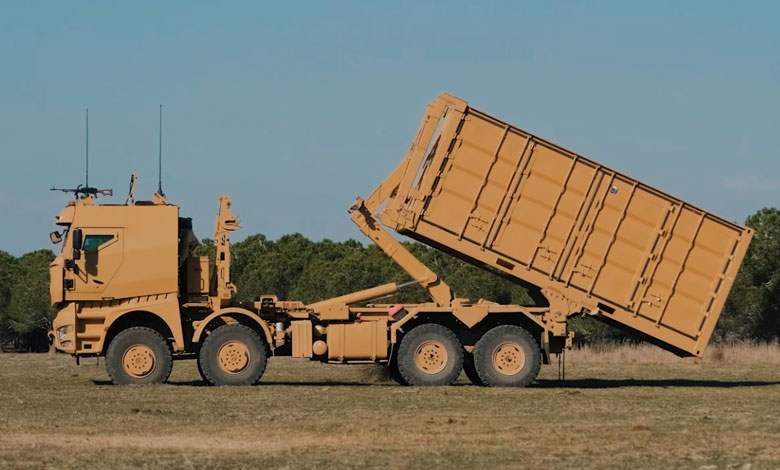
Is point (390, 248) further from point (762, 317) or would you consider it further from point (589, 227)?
point (762, 317)

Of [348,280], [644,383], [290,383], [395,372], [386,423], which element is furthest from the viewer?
[348,280]

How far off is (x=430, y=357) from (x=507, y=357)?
1405 millimetres

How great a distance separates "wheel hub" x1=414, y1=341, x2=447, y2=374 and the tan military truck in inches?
0.7

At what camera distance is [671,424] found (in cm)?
1870

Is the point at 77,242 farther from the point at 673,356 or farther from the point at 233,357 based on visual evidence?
the point at 673,356

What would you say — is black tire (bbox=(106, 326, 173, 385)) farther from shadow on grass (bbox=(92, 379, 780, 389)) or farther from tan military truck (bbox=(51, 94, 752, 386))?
shadow on grass (bbox=(92, 379, 780, 389))

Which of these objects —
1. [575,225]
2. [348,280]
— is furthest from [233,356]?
[348,280]

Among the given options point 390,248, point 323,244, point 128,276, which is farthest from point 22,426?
point 323,244

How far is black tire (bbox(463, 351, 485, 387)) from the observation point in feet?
88.0

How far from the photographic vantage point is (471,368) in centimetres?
2731

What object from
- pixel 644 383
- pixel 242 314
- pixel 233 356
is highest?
pixel 242 314

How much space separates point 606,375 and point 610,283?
5878 mm

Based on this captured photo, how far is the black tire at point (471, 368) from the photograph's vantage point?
88.0ft

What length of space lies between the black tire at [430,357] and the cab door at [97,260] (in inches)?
215
